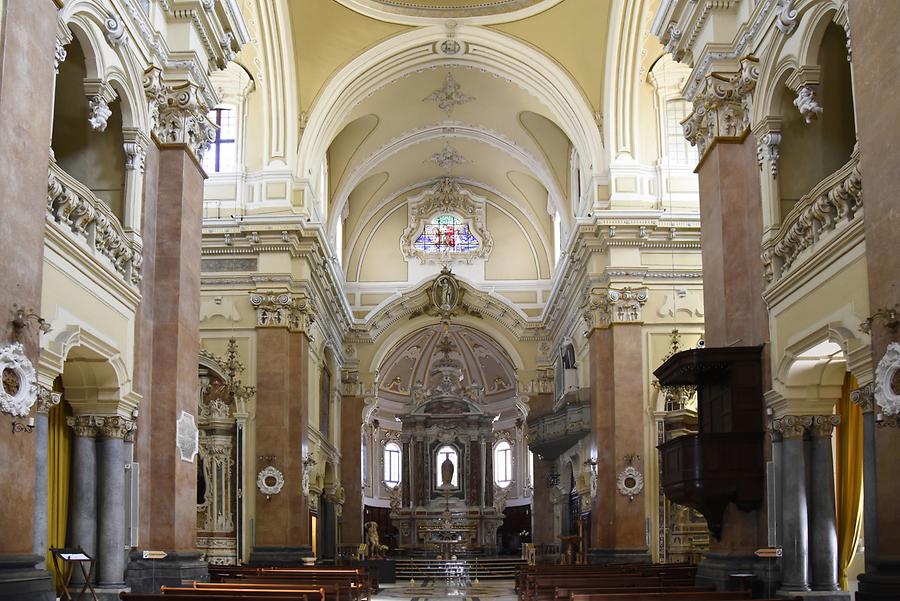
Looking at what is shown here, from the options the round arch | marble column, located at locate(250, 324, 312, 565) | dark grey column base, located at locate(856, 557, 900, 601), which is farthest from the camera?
the round arch

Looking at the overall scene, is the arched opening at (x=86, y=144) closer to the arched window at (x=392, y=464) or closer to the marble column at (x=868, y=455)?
the marble column at (x=868, y=455)

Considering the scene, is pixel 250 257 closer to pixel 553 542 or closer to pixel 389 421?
pixel 553 542

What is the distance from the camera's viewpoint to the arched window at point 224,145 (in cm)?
2550

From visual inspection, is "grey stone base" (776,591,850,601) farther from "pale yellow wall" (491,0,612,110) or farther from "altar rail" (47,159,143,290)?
"pale yellow wall" (491,0,612,110)

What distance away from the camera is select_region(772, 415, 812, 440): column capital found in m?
12.3

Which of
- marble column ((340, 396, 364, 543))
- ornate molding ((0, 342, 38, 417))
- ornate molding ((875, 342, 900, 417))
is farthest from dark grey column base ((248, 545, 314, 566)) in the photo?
ornate molding ((875, 342, 900, 417))

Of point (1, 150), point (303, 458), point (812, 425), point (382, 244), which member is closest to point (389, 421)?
point (382, 244)

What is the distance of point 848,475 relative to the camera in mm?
12992

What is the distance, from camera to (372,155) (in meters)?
30.9

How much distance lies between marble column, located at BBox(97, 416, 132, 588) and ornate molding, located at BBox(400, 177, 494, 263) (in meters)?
24.4

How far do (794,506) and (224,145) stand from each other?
56.6 feet

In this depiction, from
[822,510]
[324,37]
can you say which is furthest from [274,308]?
[822,510]

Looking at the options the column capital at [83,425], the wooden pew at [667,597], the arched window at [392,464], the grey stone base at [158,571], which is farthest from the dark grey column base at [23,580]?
the arched window at [392,464]

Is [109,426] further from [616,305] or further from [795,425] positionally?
[616,305]
